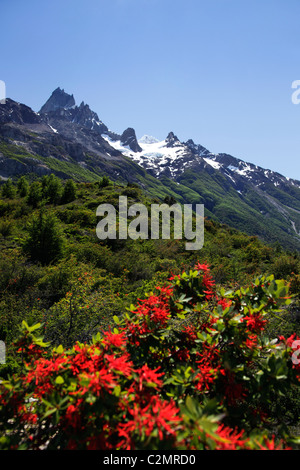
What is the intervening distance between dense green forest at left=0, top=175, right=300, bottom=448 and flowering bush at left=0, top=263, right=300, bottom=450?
357 mm

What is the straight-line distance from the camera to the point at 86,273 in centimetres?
1104

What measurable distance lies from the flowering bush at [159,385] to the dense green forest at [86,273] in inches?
14.1

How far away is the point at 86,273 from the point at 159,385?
9389mm

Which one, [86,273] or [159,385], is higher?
[86,273]

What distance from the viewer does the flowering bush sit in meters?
1.75

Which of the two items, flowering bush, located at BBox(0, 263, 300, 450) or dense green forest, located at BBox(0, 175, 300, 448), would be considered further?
dense green forest, located at BBox(0, 175, 300, 448)

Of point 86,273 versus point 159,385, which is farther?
point 86,273

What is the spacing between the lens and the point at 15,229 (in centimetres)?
1981

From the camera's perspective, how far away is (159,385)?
2205 mm

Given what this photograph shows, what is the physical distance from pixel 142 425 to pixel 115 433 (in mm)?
653

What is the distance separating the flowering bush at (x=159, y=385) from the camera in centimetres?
175

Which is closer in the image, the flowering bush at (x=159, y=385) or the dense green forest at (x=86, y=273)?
the flowering bush at (x=159, y=385)

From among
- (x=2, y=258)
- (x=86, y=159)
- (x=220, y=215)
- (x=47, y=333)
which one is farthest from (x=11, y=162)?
(x=220, y=215)

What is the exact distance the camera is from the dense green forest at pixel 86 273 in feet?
24.0
